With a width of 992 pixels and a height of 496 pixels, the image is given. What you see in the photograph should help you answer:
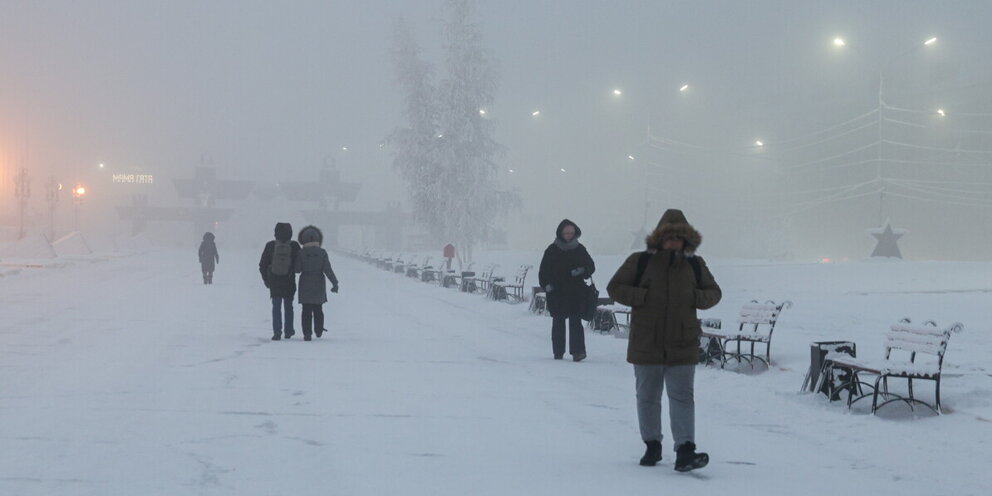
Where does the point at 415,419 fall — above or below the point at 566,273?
below

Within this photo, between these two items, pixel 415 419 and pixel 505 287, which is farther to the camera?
pixel 505 287

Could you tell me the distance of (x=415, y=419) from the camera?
846 cm

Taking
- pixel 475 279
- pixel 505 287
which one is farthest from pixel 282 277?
pixel 475 279

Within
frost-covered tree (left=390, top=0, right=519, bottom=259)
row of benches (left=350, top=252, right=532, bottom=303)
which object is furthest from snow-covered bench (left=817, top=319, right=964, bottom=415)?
frost-covered tree (left=390, top=0, right=519, bottom=259)

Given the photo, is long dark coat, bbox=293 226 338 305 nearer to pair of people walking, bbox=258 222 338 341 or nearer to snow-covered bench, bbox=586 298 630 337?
pair of people walking, bbox=258 222 338 341

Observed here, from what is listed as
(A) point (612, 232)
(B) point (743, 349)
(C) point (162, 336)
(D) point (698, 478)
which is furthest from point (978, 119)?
(D) point (698, 478)

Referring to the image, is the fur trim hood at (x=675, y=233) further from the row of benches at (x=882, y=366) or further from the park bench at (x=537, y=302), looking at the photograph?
the park bench at (x=537, y=302)

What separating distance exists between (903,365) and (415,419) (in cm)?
438

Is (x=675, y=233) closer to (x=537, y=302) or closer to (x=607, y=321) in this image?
(x=607, y=321)

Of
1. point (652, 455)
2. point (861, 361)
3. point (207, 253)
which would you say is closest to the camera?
point (652, 455)

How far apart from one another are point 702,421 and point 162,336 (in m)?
9.30

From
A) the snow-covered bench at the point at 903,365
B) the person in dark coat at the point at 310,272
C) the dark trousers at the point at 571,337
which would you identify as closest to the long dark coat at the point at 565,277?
the dark trousers at the point at 571,337

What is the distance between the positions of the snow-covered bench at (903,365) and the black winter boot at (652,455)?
119 inches

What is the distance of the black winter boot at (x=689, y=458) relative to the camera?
6461mm
